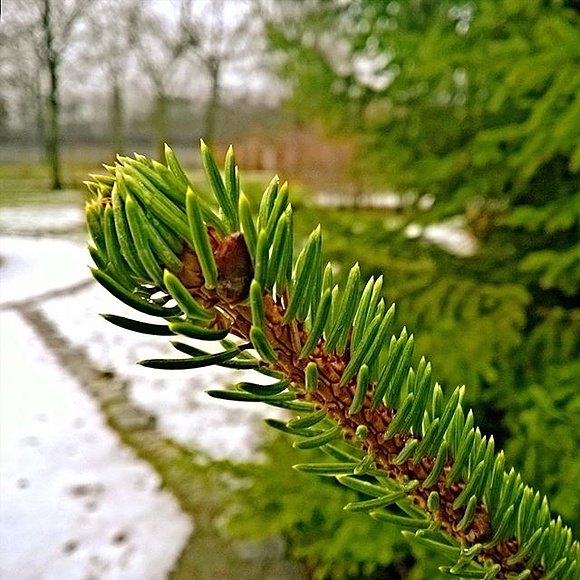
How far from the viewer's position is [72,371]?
61 centimetres

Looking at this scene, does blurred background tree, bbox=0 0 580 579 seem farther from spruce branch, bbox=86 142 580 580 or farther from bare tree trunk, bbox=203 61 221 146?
spruce branch, bbox=86 142 580 580

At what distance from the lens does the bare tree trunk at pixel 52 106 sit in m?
0.51

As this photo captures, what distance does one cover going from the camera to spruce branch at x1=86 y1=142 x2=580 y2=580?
0.11 meters

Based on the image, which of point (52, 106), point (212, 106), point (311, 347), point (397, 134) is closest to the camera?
point (311, 347)

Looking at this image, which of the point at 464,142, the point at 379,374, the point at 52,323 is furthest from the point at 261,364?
the point at 464,142

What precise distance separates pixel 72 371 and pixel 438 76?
0.54m

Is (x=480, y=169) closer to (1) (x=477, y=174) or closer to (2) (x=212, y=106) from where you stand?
(1) (x=477, y=174)

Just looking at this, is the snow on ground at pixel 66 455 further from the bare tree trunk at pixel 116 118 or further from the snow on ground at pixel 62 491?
the bare tree trunk at pixel 116 118

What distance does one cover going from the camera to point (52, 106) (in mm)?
562

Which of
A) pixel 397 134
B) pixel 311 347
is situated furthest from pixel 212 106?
pixel 311 347

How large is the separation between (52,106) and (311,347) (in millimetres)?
526

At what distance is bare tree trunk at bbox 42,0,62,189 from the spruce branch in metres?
0.46

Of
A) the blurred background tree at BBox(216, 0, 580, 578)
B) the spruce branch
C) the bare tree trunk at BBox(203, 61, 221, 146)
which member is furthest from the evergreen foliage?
the spruce branch

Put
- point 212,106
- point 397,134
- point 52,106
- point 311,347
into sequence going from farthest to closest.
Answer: point 397,134, point 212,106, point 52,106, point 311,347
